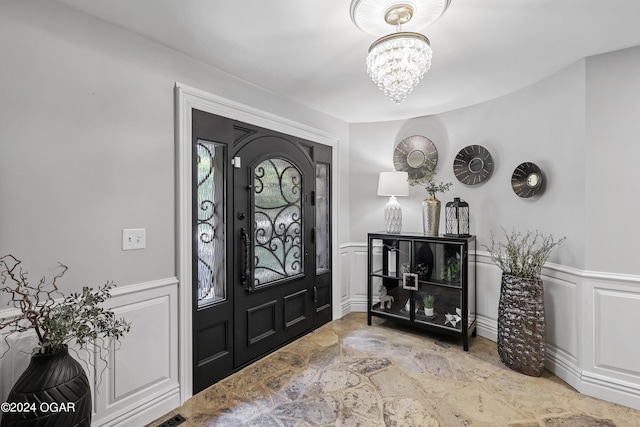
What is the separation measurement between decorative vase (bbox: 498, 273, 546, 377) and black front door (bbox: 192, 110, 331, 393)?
6.09 ft

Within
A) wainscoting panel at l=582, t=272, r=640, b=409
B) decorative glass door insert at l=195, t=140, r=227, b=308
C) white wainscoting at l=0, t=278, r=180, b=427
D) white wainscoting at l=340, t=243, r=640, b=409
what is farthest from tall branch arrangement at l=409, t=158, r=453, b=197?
white wainscoting at l=0, t=278, r=180, b=427

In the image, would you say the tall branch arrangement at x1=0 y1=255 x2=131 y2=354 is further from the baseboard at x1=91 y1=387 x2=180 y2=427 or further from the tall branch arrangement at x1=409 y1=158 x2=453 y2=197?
the tall branch arrangement at x1=409 y1=158 x2=453 y2=197

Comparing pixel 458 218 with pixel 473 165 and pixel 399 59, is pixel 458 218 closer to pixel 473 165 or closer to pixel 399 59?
pixel 473 165

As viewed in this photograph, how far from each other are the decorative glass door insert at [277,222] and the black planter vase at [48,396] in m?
1.44

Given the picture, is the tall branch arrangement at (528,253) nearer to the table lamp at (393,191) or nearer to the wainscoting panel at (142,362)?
the table lamp at (393,191)

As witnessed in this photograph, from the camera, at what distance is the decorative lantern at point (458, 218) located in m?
3.21

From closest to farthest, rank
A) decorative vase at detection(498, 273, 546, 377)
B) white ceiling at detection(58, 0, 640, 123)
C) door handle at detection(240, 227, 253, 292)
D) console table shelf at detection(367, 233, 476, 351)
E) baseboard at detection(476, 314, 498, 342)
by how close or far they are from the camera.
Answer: white ceiling at detection(58, 0, 640, 123) < decorative vase at detection(498, 273, 546, 377) < door handle at detection(240, 227, 253, 292) < console table shelf at detection(367, 233, 476, 351) < baseboard at detection(476, 314, 498, 342)

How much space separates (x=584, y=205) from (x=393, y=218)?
66.5 inches

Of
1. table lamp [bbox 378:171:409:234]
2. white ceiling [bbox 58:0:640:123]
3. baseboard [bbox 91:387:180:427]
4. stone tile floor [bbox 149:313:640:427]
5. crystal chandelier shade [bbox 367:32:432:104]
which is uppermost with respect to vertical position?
white ceiling [bbox 58:0:640:123]

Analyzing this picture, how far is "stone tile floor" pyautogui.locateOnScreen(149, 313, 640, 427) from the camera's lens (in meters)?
2.01

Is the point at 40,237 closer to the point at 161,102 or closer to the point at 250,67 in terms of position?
the point at 161,102

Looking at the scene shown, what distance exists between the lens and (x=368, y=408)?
2.13 meters

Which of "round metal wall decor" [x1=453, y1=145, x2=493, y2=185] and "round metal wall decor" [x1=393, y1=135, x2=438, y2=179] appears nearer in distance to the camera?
"round metal wall decor" [x1=453, y1=145, x2=493, y2=185]

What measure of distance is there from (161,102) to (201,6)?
701 millimetres
